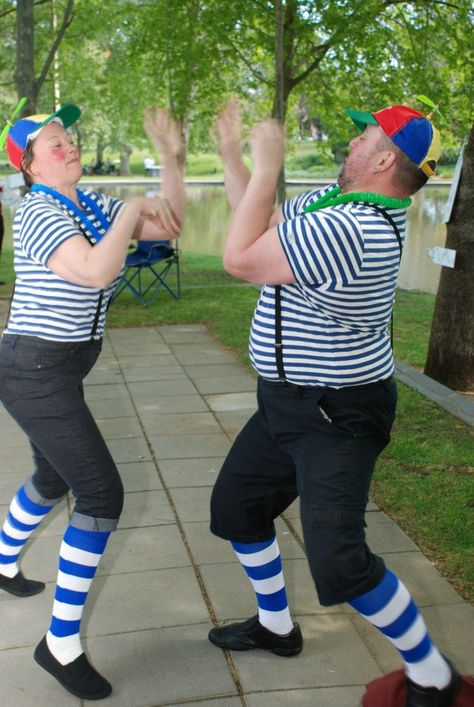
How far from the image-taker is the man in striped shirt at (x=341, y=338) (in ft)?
8.11

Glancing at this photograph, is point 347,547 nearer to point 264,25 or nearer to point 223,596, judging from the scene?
point 223,596

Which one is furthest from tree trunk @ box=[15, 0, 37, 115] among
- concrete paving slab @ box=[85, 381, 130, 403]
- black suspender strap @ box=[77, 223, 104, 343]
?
black suspender strap @ box=[77, 223, 104, 343]

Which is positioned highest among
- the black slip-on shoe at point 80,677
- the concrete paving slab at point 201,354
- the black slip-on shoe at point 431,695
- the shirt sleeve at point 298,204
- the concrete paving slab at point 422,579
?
the shirt sleeve at point 298,204

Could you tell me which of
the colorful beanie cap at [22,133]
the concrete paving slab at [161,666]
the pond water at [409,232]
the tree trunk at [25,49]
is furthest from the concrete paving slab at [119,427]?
the tree trunk at [25,49]

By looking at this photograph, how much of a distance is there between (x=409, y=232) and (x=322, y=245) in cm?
2332

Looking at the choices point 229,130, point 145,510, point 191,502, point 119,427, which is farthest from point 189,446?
point 229,130

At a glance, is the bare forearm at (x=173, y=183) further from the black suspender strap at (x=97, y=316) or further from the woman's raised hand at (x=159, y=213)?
the black suspender strap at (x=97, y=316)

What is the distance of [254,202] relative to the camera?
2.47 m

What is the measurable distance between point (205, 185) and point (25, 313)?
5064 centimetres

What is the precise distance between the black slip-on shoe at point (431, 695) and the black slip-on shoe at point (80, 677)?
101 centimetres

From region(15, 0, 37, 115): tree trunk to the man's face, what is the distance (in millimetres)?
9991

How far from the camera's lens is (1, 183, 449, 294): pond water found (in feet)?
55.7

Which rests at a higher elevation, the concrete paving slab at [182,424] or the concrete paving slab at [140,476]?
the concrete paving slab at [140,476]

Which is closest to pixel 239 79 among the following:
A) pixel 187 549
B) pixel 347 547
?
pixel 187 549
